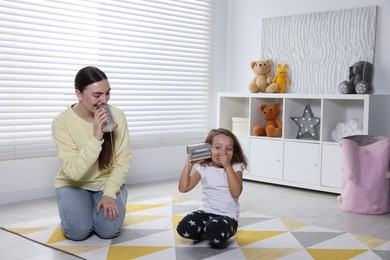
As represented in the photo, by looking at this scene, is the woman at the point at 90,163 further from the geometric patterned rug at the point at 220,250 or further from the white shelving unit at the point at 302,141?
the white shelving unit at the point at 302,141

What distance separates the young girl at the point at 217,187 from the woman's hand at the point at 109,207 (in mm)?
303

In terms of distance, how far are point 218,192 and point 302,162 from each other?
149 cm

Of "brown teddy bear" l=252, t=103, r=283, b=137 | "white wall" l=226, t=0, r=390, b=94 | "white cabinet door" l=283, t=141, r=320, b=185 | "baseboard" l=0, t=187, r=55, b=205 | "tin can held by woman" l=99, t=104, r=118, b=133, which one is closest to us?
"tin can held by woman" l=99, t=104, r=118, b=133

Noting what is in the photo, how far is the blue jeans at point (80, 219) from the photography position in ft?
7.49

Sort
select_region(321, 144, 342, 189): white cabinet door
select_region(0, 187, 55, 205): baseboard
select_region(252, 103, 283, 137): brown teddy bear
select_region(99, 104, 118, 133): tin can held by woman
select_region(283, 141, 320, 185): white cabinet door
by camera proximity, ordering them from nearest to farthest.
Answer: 1. select_region(99, 104, 118, 133): tin can held by woman
2. select_region(0, 187, 55, 205): baseboard
3. select_region(321, 144, 342, 189): white cabinet door
4. select_region(283, 141, 320, 185): white cabinet door
5. select_region(252, 103, 283, 137): brown teddy bear

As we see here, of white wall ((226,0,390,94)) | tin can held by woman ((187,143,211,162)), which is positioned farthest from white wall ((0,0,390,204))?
tin can held by woman ((187,143,211,162))

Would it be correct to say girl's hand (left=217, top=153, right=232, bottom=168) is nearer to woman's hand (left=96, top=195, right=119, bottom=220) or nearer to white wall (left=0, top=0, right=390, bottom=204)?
woman's hand (left=96, top=195, right=119, bottom=220)

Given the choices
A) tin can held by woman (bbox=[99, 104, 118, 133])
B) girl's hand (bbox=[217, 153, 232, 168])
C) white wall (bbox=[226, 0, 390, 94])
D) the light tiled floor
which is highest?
white wall (bbox=[226, 0, 390, 94])

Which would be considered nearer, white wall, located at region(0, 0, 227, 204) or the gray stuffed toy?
white wall, located at region(0, 0, 227, 204)

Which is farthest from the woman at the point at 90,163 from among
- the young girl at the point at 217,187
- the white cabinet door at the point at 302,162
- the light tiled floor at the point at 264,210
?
the white cabinet door at the point at 302,162

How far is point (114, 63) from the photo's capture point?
12.2 ft

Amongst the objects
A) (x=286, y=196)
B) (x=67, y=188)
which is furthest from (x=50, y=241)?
(x=286, y=196)

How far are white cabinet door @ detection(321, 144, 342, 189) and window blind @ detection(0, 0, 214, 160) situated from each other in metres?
1.28

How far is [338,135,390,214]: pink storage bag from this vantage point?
9.68 feet
